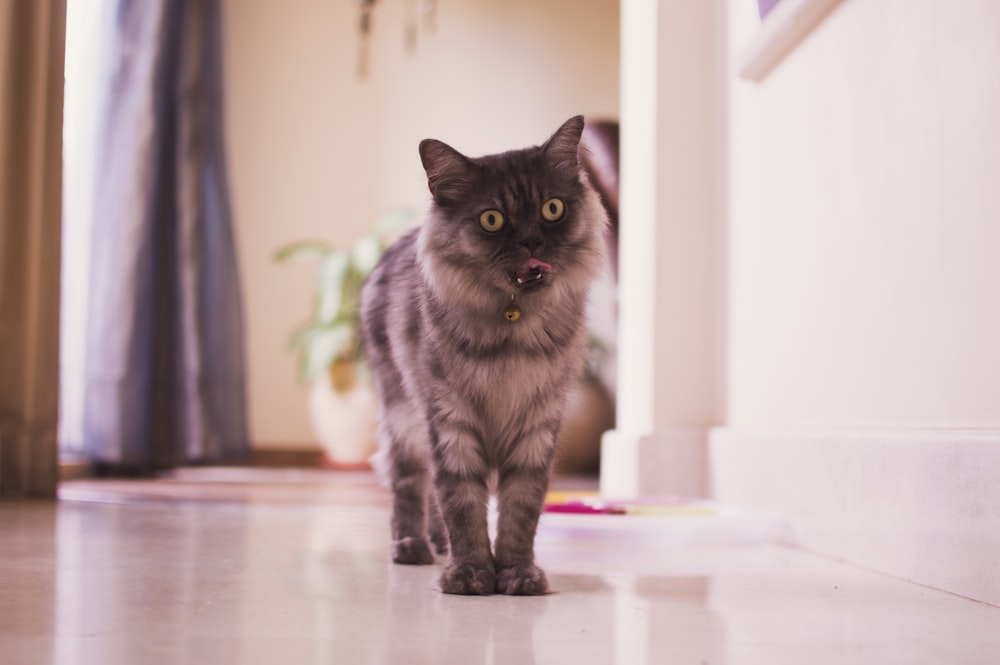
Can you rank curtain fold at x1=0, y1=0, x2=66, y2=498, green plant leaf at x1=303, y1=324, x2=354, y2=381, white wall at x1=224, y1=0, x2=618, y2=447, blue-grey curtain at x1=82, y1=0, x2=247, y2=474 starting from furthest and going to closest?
1. white wall at x1=224, y1=0, x2=618, y2=447
2. green plant leaf at x1=303, y1=324, x2=354, y2=381
3. blue-grey curtain at x1=82, y1=0, x2=247, y2=474
4. curtain fold at x1=0, y1=0, x2=66, y2=498

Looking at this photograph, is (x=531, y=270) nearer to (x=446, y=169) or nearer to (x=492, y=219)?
(x=492, y=219)

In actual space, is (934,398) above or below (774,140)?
below

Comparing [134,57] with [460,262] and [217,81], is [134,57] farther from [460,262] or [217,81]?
[460,262]

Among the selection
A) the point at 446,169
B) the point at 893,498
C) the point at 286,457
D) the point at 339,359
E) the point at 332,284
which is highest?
the point at 332,284

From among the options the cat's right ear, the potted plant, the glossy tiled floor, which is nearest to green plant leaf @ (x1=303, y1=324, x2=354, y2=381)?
the potted plant

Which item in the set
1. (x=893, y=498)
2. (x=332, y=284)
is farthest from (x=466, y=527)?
(x=332, y=284)

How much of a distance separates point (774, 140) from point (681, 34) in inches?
21.7

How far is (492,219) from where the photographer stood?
4.50 feet

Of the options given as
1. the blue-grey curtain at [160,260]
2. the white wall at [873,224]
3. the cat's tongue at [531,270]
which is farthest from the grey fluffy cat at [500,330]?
the blue-grey curtain at [160,260]

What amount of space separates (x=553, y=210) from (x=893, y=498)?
28.5 inches

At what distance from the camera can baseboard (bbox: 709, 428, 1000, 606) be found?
53.6 inches

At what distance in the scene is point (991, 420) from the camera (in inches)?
53.7

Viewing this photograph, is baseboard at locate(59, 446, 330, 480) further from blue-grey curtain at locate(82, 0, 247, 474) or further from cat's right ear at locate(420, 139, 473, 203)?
cat's right ear at locate(420, 139, 473, 203)

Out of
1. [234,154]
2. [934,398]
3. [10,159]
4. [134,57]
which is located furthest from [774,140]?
[234,154]
